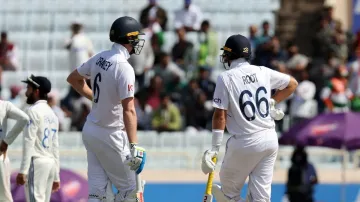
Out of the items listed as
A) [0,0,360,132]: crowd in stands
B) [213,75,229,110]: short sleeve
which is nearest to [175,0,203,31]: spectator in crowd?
[0,0,360,132]: crowd in stands

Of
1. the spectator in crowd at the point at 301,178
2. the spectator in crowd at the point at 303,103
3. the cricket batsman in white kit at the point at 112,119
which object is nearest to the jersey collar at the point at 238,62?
the cricket batsman in white kit at the point at 112,119

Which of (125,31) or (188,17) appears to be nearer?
(125,31)

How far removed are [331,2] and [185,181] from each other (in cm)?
845

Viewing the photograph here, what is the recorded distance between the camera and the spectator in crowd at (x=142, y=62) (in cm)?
2244

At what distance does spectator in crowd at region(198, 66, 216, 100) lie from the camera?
21875mm

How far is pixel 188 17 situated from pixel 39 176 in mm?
11497

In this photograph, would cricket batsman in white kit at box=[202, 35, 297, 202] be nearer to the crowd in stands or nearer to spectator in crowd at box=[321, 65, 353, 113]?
the crowd in stands

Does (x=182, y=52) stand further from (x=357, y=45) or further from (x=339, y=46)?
(x=357, y=45)

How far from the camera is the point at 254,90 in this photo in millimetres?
11594

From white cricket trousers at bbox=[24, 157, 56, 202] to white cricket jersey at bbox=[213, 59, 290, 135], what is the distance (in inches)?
97.0

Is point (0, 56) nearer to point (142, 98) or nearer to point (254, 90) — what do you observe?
point (142, 98)

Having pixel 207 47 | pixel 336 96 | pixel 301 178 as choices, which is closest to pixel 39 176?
pixel 301 178

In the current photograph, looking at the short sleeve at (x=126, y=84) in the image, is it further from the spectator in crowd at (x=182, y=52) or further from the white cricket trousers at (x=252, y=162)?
the spectator in crowd at (x=182, y=52)

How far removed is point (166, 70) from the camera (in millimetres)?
22266
